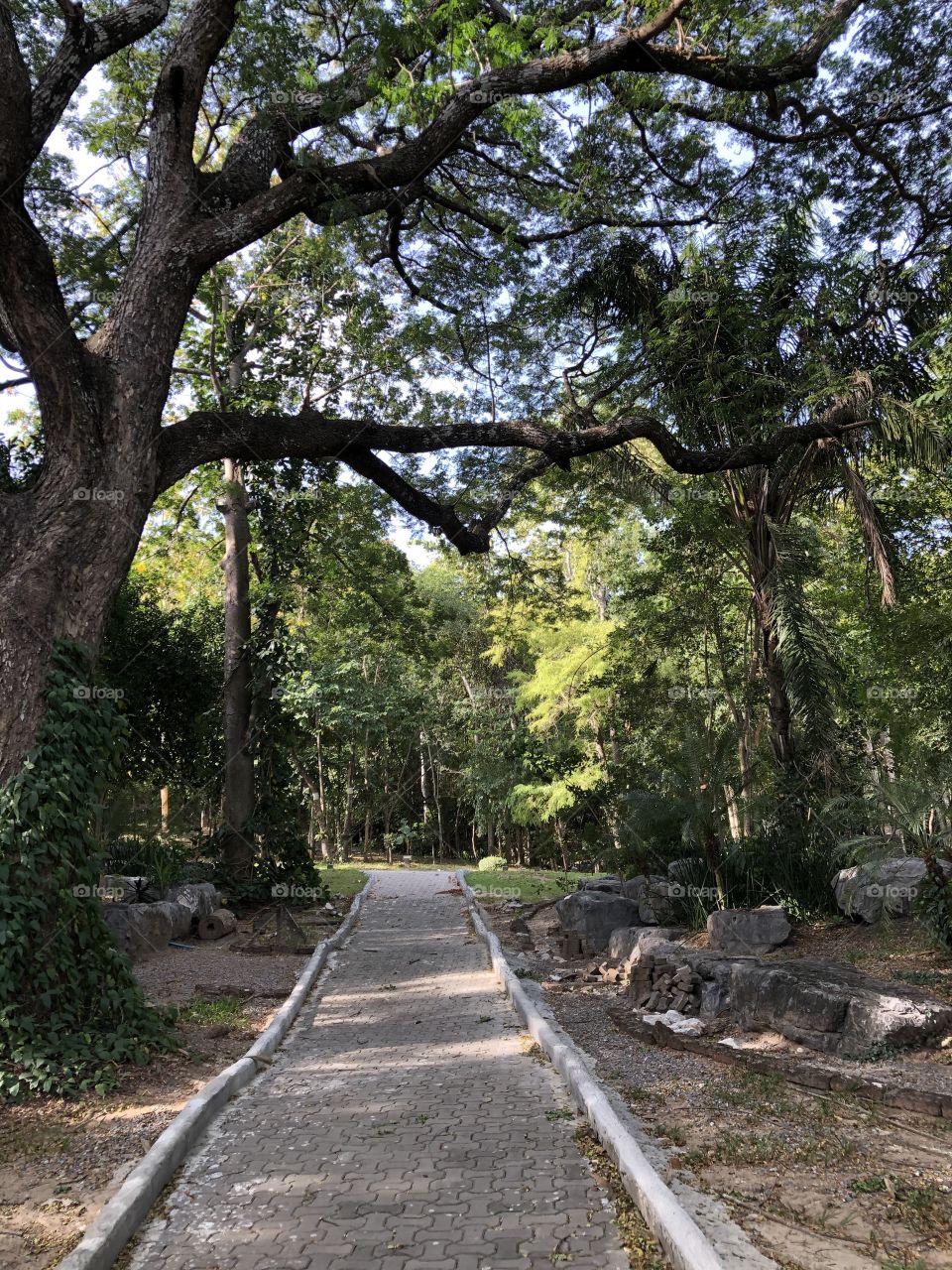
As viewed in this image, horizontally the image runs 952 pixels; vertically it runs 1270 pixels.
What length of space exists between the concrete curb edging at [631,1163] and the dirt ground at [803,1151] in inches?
9.9

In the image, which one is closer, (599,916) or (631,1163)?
(631,1163)

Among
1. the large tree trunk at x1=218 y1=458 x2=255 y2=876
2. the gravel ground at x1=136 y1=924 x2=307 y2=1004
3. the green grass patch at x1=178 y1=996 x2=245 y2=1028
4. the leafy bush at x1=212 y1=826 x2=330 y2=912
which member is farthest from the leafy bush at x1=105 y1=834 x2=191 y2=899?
the green grass patch at x1=178 y1=996 x2=245 y2=1028

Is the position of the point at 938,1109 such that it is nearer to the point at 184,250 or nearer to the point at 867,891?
the point at 867,891

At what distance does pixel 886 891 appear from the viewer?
8734 mm

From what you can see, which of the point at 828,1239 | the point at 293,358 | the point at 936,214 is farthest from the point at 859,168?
the point at 828,1239

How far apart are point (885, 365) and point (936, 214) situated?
214cm

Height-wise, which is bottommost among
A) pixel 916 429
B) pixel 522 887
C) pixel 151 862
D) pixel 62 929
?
pixel 522 887

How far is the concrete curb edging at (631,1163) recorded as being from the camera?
2965 millimetres

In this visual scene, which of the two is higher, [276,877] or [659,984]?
[276,877]

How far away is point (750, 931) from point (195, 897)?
7.85 metres

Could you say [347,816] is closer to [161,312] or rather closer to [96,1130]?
[161,312]

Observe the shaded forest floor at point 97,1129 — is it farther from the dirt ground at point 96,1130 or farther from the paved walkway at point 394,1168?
the paved walkway at point 394,1168

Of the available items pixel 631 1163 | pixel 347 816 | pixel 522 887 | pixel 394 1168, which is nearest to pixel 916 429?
pixel 631 1163

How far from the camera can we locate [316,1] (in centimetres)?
991
